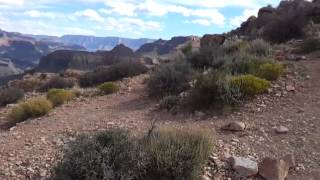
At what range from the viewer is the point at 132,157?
732 cm

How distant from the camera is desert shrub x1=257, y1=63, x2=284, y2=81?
13555mm

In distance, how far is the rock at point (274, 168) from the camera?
26.8 ft

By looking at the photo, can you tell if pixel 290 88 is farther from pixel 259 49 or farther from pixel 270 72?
pixel 259 49

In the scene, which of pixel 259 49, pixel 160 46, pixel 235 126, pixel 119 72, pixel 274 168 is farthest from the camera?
pixel 160 46

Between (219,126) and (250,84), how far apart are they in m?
2.28

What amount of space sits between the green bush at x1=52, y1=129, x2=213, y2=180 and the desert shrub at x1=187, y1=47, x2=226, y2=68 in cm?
959

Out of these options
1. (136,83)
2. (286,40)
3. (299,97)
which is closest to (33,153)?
(299,97)

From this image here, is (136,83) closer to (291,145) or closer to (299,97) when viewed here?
(299,97)

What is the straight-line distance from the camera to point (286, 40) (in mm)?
22922

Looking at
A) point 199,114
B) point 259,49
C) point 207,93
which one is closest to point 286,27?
point 259,49

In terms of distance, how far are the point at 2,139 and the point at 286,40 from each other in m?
15.0

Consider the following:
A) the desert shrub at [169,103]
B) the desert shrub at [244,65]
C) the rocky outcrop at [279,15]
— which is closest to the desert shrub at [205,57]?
the desert shrub at [244,65]

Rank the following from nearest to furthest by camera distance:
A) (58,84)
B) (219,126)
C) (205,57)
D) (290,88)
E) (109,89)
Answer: (219,126) < (290,88) < (109,89) < (205,57) < (58,84)

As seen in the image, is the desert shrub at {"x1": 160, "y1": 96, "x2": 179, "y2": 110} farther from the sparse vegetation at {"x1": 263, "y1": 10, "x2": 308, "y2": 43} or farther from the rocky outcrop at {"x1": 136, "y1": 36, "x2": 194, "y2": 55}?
the rocky outcrop at {"x1": 136, "y1": 36, "x2": 194, "y2": 55}
